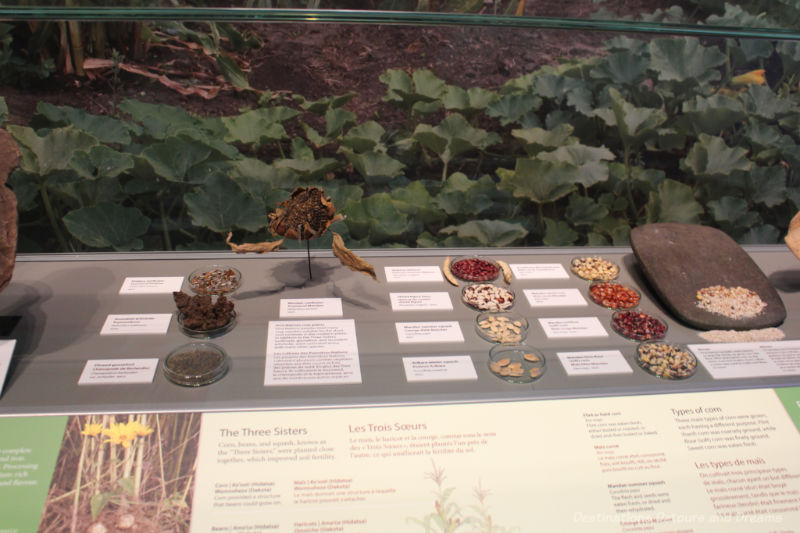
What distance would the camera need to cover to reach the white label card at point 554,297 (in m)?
1.53

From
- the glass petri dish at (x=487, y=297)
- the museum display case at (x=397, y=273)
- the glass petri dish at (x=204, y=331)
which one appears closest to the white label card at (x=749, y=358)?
the museum display case at (x=397, y=273)

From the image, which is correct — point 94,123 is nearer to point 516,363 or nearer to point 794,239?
point 516,363

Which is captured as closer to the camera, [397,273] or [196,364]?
[196,364]

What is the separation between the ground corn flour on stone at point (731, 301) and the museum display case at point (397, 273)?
10 mm

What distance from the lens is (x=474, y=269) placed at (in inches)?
63.9

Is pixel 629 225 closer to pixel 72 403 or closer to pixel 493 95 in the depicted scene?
pixel 493 95

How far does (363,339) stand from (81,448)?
0.58 m

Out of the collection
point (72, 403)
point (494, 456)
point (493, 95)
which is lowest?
point (494, 456)

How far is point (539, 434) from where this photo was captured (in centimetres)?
112

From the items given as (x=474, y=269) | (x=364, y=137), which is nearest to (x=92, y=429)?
(x=474, y=269)

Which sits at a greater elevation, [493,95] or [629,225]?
[493,95]

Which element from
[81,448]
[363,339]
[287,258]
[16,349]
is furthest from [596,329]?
[16,349]

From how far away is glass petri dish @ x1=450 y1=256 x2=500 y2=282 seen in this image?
62.9 inches

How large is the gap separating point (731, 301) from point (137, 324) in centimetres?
143
